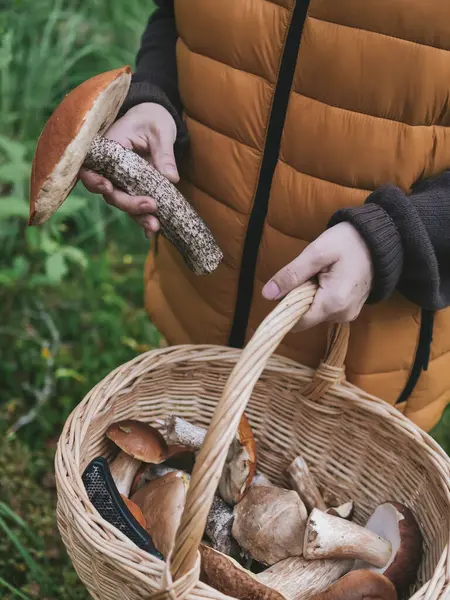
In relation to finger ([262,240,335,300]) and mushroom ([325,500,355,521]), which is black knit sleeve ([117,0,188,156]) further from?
mushroom ([325,500,355,521])

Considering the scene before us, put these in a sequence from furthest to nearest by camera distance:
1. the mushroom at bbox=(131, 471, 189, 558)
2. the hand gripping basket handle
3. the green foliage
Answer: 1. the green foliage
2. the mushroom at bbox=(131, 471, 189, 558)
3. the hand gripping basket handle

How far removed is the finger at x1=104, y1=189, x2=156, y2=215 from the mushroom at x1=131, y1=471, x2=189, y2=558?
1.58ft

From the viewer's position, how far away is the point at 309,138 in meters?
1.06

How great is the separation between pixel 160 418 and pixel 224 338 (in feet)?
0.71

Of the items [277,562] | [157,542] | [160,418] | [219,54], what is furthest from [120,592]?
[219,54]

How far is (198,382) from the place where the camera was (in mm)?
1318

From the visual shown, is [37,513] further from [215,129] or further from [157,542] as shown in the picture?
[215,129]

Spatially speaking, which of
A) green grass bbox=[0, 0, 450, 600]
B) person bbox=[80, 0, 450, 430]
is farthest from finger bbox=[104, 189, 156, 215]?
green grass bbox=[0, 0, 450, 600]

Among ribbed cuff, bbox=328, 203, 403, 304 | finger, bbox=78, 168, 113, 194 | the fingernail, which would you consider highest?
ribbed cuff, bbox=328, 203, 403, 304

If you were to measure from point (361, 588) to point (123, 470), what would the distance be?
48cm

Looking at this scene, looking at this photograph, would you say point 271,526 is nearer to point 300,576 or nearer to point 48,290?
point 300,576

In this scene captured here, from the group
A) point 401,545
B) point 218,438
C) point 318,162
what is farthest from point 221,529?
point 318,162

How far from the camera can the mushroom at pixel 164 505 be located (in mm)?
1045

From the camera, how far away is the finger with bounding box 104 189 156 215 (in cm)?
109
